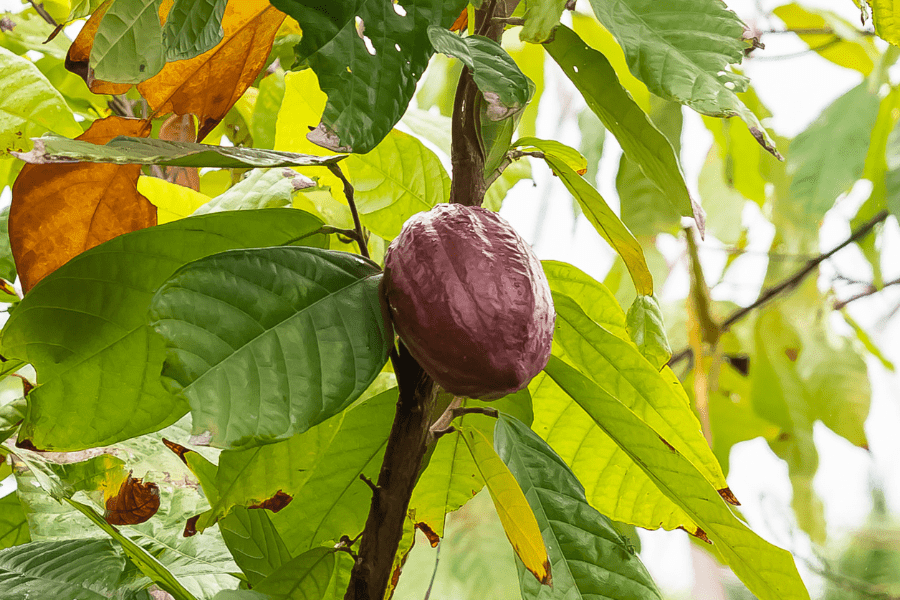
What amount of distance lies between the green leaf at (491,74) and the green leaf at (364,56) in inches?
0.5

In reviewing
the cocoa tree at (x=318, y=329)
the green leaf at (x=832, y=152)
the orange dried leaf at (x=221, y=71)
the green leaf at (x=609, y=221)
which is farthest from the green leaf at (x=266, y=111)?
the green leaf at (x=832, y=152)

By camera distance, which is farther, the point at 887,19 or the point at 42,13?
the point at 42,13

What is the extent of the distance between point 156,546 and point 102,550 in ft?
0.19

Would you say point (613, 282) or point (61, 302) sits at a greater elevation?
point (613, 282)

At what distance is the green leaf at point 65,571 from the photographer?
333 millimetres

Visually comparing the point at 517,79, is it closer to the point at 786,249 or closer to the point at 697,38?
the point at 697,38

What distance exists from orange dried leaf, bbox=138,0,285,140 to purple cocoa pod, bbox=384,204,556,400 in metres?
0.16

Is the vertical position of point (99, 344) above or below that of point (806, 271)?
below

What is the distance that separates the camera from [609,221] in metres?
0.38

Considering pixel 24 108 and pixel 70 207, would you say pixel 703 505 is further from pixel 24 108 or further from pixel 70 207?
pixel 24 108

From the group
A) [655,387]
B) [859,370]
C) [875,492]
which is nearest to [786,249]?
[859,370]

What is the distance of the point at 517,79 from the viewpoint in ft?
0.83

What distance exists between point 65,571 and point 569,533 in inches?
9.5

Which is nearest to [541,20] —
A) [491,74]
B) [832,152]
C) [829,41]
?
[491,74]
